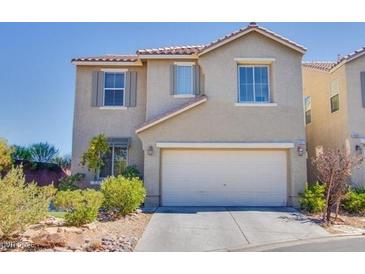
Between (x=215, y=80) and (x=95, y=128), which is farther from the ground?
(x=215, y=80)

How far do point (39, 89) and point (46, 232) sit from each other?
13.5m

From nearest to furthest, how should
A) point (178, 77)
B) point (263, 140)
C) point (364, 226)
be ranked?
point (364, 226)
point (263, 140)
point (178, 77)

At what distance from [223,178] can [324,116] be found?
890 cm

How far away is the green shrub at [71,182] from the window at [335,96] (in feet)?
50.4

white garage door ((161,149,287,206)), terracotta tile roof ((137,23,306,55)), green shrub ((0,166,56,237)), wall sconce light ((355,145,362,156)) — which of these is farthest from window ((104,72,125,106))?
wall sconce light ((355,145,362,156))

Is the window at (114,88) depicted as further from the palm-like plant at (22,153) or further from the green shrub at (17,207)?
the palm-like plant at (22,153)

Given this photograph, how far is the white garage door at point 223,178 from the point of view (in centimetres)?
1809

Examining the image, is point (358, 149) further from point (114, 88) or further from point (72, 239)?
point (72, 239)

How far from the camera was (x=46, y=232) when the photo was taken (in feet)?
33.2

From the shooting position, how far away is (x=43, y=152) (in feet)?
101

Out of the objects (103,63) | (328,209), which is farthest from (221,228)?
(103,63)

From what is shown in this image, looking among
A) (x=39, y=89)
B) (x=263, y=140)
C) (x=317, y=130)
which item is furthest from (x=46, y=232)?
(x=317, y=130)

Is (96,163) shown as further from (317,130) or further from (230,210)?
(317,130)

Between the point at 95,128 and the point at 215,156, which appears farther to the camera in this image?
the point at 95,128
